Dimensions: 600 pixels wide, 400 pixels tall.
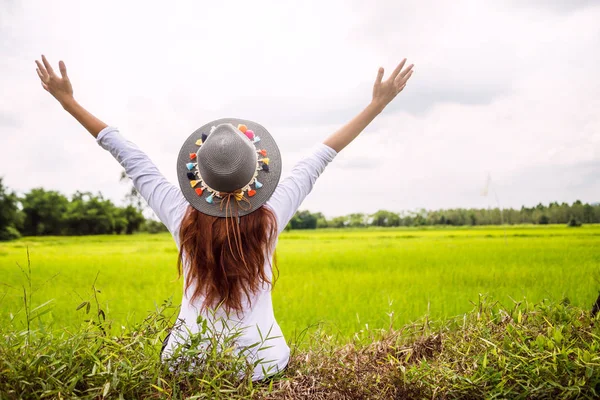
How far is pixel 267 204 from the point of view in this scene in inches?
71.1

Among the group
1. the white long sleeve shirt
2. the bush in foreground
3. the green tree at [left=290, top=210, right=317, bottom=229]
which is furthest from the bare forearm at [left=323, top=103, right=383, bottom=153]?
the green tree at [left=290, top=210, right=317, bottom=229]

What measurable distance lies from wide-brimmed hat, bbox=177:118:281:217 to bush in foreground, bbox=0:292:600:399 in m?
0.58

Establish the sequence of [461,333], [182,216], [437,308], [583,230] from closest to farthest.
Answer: [182,216] < [461,333] < [437,308] < [583,230]

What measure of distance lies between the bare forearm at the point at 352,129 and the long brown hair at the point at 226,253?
0.52 m

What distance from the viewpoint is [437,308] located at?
192 inches

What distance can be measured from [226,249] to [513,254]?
963 cm

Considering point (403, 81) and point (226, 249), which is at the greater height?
point (403, 81)

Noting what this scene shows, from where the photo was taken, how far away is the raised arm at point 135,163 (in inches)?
72.4

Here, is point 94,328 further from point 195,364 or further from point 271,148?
point 271,148

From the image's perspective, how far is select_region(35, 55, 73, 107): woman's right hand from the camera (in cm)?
200

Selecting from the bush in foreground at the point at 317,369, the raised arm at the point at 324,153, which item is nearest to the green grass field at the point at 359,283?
the bush in foreground at the point at 317,369

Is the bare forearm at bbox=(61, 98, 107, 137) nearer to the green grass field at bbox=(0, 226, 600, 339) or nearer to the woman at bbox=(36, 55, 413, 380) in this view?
the woman at bbox=(36, 55, 413, 380)

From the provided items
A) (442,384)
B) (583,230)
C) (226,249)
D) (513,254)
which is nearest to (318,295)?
(442,384)

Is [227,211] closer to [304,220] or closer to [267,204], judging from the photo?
[267,204]
